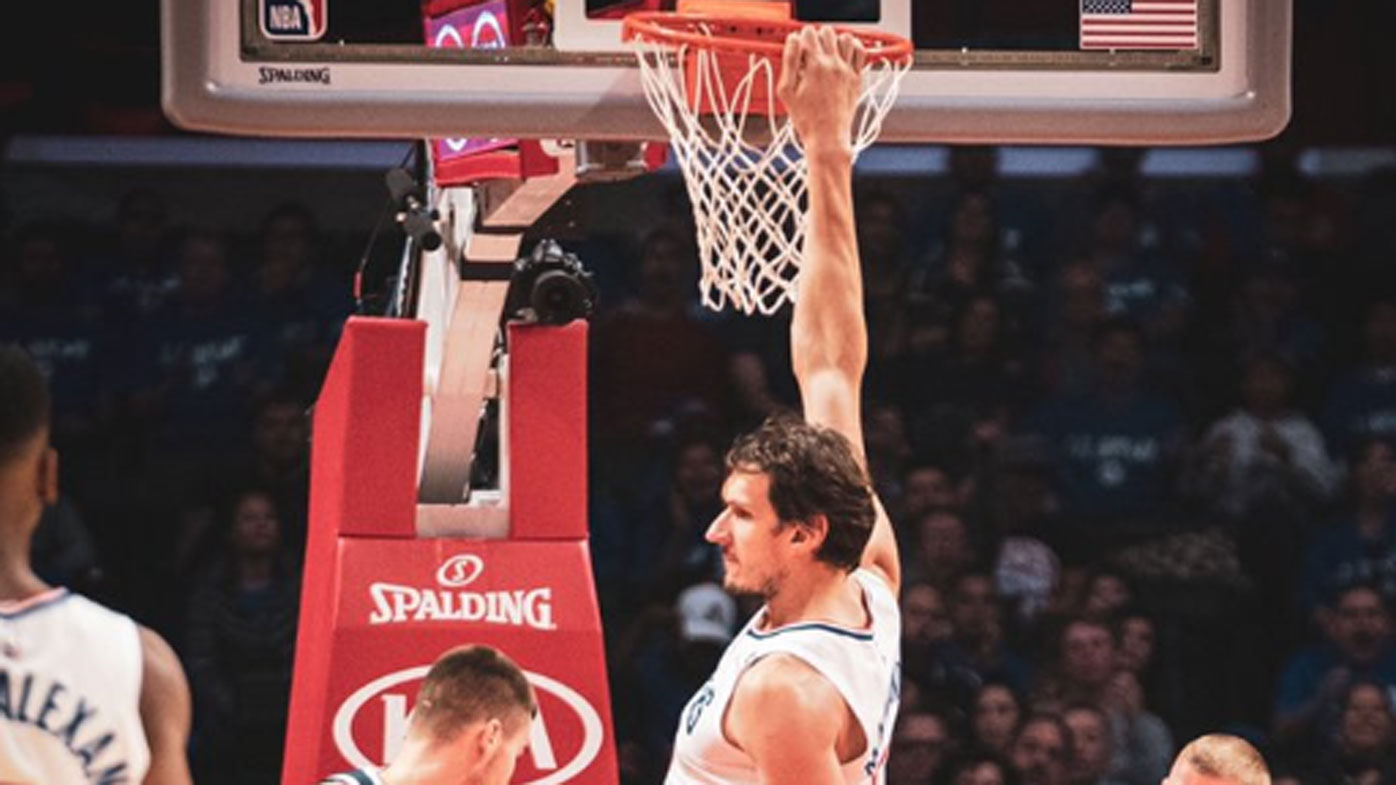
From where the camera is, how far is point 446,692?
16.5 ft

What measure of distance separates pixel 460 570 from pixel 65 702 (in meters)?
3.22

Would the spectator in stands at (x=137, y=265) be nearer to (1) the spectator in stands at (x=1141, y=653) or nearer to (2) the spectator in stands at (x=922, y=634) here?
(2) the spectator in stands at (x=922, y=634)

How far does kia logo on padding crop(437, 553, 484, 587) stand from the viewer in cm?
648

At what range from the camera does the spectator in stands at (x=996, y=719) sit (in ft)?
29.3

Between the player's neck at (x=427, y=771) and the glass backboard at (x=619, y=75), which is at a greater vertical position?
the glass backboard at (x=619, y=75)

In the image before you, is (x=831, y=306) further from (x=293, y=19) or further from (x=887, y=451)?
(x=887, y=451)

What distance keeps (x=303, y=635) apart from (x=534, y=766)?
0.81m

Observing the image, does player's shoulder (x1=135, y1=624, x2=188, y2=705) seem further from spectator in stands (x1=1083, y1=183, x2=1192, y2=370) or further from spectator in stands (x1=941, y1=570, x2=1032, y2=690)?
spectator in stands (x1=1083, y1=183, x2=1192, y2=370)

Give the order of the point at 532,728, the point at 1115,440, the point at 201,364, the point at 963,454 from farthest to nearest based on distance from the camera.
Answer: the point at 1115,440 < the point at 963,454 < the point at 201,364 < the point at 532,728

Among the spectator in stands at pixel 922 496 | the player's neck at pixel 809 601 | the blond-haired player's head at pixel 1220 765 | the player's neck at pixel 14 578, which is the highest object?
the player's neck at pixel 14 578

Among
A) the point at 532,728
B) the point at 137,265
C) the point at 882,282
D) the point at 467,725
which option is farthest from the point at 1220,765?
the point at 137,265

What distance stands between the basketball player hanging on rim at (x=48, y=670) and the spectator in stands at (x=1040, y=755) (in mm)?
5934

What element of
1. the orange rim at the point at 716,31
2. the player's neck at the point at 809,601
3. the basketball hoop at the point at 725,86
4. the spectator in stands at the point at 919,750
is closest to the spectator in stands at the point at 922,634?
the spectator in stands at the point at 919,750

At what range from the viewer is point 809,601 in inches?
169
